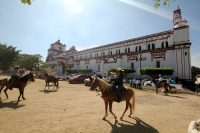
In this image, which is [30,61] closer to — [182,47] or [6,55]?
[6,55]

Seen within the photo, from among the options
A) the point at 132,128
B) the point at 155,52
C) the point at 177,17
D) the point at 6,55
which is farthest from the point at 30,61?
the point at 177,17

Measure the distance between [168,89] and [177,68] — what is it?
15.3 m

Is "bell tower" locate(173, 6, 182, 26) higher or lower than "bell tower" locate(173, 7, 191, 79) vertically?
higher

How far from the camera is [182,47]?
83.9 ft

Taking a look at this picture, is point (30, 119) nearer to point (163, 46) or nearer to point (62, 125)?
point (62, 125)

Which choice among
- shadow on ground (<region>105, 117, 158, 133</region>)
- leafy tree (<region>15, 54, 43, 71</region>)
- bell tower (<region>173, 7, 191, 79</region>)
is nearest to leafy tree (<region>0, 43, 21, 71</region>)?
leafy tree (<region>15, 54, 43, 71</region>)

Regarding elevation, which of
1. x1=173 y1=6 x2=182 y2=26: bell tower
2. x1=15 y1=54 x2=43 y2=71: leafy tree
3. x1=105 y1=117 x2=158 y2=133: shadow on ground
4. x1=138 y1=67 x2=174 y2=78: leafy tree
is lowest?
x1=105 y1=117 x2=158 y2=133: shadow on ground

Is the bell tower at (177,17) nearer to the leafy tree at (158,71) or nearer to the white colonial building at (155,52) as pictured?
the white colonial building at (155,52)

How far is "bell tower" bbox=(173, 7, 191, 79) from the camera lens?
81.0 ft

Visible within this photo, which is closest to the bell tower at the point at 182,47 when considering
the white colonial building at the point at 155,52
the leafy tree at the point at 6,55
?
the white colonial building at the point at 155,52

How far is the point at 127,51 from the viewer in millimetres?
37250

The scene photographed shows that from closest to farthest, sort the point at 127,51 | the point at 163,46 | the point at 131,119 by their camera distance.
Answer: the point at 131,119
the point at 163,46
the point at 127,51

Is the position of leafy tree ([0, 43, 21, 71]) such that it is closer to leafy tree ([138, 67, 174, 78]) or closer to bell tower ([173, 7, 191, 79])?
leafy tree ([138, 67, 174, 78])

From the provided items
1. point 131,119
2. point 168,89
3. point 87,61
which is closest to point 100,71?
point 87,61
